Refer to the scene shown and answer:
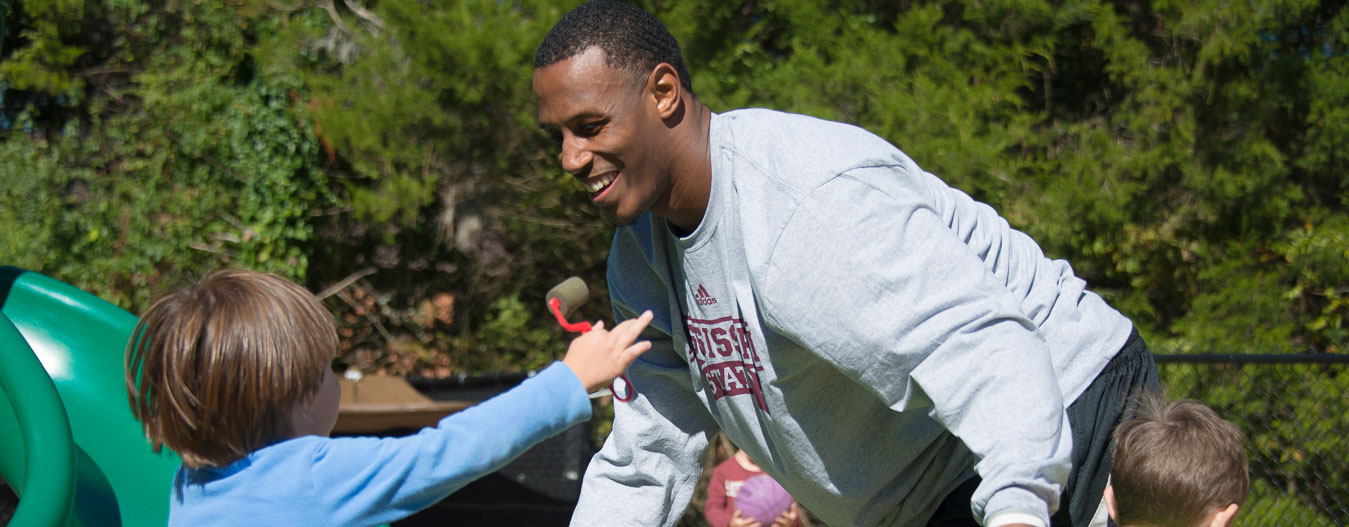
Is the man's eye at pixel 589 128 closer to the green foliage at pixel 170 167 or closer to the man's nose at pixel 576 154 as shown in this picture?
the man's nose at pixel 576 154

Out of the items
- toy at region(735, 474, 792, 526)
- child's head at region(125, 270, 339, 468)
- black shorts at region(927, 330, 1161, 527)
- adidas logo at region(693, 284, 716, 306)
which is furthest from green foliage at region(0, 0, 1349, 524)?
child's head at region(125, 270, 339, 468)

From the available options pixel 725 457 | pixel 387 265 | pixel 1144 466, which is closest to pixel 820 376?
pixel 1144 466

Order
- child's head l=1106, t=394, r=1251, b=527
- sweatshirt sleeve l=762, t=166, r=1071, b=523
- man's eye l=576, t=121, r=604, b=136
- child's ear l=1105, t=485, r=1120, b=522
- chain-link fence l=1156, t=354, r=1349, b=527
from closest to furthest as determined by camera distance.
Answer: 1. sweatshirt sleeve l=762, t=166, r=1071, b=523
2. man's eye l=576, t=121, r=604, b=136
3. child's head l=1106, t=394, r=1251, b=527
4. child's ear l=1105, t=485, r=1120, b=522
5. chain-link fence l=1156, t=354, r=1349, b=527

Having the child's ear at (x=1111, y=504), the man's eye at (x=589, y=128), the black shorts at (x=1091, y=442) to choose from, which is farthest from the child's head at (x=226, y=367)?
the child's ear at (x=1111, y=504)

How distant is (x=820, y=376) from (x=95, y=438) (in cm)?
234

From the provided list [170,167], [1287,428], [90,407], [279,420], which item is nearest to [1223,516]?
[279,420]

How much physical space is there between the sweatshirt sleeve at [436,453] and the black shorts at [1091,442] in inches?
24.1

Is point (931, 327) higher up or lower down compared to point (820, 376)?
higher up

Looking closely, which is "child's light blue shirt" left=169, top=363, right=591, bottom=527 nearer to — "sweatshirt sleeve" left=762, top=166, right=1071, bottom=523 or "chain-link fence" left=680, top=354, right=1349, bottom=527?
"sweatshirt sleeve" left=762, top=166, right=1071, bottom=523

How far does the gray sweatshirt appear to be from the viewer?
4.24 ft

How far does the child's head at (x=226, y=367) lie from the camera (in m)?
1.49

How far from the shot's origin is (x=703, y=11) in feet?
15.0

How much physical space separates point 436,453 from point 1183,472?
1343mm

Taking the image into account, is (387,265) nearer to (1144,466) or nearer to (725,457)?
(725,457)
